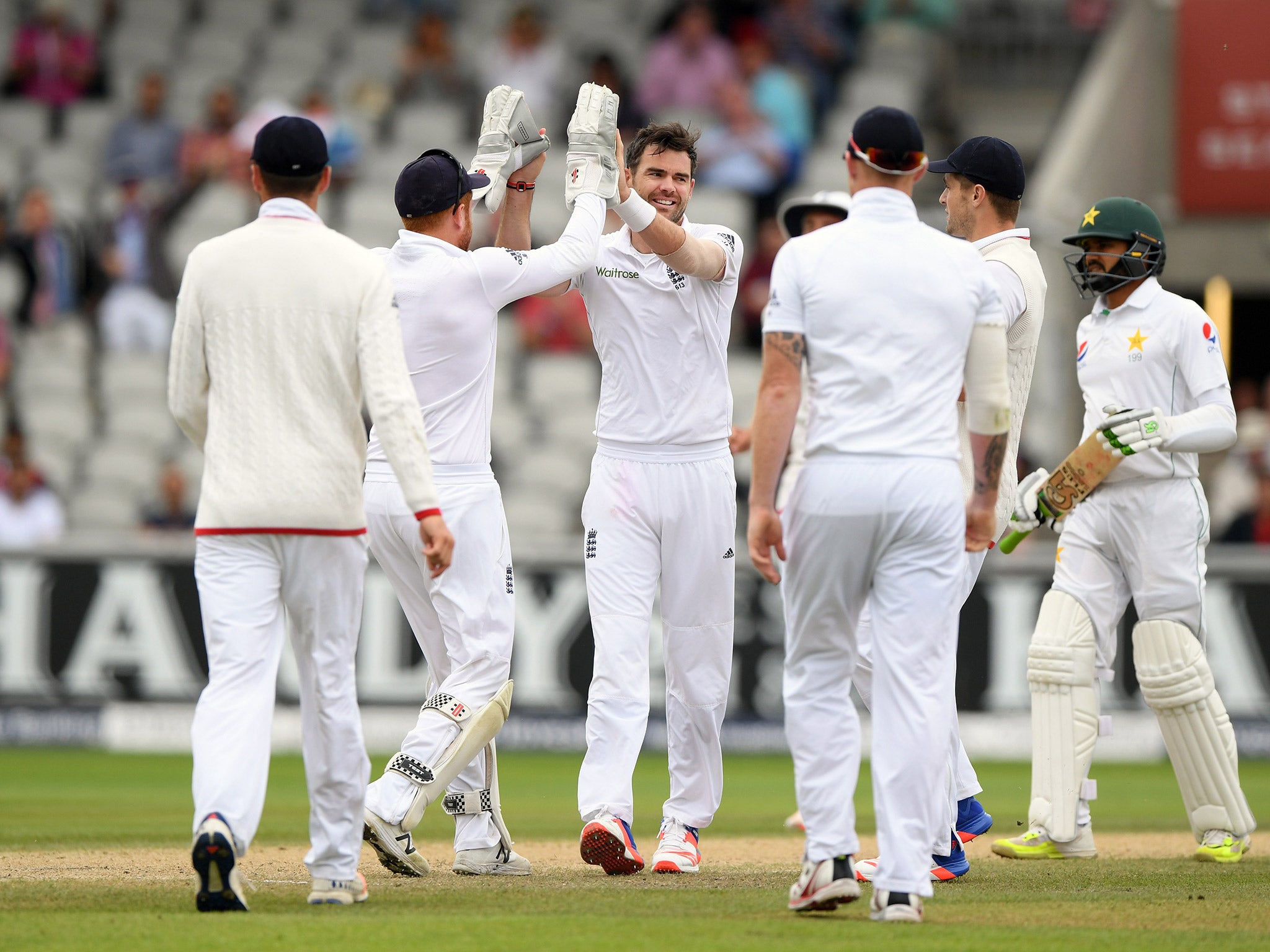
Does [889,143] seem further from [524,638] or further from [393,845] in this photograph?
[524,638]

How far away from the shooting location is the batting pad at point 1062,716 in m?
7.51

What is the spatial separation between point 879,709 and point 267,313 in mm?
2252

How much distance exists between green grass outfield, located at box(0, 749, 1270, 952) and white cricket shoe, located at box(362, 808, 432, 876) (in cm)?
10

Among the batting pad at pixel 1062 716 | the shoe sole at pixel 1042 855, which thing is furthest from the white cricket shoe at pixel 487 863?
the batting pad at pixel 1062 716

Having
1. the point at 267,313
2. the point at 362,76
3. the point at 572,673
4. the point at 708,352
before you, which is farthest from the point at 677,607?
the point at 362,76

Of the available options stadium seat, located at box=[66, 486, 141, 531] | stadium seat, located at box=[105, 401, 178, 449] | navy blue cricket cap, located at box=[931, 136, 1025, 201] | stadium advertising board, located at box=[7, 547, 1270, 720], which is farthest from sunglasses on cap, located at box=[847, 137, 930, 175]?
stadium seat, located at box=[105, 401, 178, 449]

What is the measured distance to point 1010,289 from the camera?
266 inches

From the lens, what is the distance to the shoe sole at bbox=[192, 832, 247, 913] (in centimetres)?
541

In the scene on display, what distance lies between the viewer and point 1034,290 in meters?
6.91

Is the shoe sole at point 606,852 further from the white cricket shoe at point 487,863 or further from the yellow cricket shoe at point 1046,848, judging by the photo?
the yellow cricket shoe at point 1046,848

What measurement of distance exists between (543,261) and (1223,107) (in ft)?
43.0

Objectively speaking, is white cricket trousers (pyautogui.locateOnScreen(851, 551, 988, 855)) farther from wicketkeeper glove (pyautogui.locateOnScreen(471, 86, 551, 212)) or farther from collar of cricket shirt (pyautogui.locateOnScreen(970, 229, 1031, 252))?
wicketkeeper glove (pyautogui.locateOnScreen(471, 86, 551, 212))

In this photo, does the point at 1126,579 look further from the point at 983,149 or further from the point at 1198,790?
the point at 983,149

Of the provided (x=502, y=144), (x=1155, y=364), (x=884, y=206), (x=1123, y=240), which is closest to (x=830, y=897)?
(x=884, y=206)
